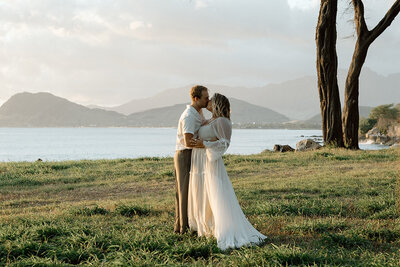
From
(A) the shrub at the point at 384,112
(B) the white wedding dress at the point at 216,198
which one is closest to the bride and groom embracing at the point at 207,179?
(B) the white wedding dress at the point at 216,198

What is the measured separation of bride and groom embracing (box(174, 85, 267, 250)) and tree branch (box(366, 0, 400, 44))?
1691cm

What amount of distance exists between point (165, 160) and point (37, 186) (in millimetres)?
7485

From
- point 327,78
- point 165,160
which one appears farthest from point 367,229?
point 327,78

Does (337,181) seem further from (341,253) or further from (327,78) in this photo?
(327,78)

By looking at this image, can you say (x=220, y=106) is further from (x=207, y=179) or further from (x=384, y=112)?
(x=384, y=112)

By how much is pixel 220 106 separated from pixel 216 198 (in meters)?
1.37

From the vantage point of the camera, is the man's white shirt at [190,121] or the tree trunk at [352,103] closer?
the man's white shirt at [190,121]

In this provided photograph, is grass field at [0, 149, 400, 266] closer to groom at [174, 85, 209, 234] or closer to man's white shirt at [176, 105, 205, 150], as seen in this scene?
groom at [174, 85, 209, 234]

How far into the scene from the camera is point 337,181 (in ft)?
40.2

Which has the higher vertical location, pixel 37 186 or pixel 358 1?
pixel 358 1

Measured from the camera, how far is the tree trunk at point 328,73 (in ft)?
70.1

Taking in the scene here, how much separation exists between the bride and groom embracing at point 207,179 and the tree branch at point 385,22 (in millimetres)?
16911

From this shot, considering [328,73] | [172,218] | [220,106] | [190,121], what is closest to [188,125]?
[190,121]

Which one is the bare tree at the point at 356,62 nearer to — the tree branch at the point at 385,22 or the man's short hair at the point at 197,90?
the tree branch at the point at 385,22
